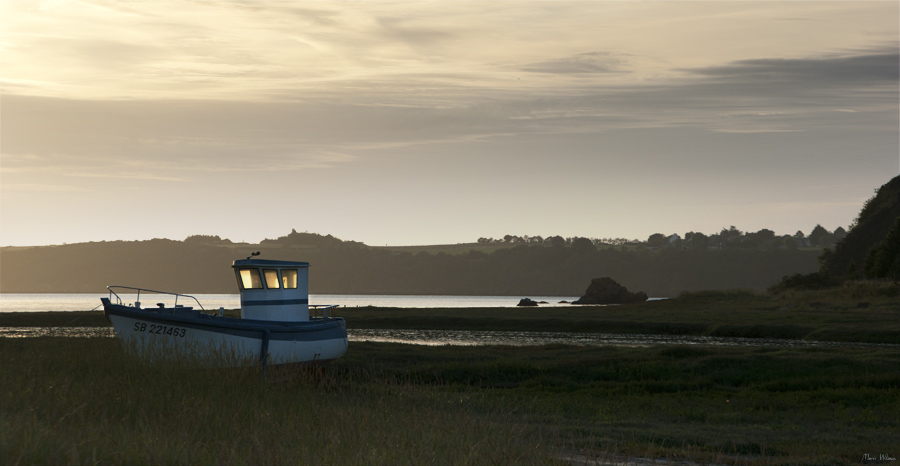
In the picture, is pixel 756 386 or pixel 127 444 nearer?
pixel 127 444

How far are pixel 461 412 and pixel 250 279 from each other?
557 inches

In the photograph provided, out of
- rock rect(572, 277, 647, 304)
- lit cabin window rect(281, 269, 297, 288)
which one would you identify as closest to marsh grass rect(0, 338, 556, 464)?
lit cabin window rect(281, 269, 297, 288)

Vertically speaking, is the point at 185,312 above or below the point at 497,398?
above

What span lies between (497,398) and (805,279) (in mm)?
73249

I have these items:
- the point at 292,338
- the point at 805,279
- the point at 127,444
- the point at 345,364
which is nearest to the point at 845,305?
the point at 805,279

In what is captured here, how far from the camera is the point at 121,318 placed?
80.1 feet

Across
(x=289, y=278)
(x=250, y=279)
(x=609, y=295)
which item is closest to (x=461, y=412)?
(x=289, y=278)

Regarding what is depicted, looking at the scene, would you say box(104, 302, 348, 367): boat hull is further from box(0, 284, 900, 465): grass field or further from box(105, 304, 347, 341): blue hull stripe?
box(0, 284, 900, 465): grass field

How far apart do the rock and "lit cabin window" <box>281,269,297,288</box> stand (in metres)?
97.5

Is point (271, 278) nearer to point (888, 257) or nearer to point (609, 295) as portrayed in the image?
point (888, 257)

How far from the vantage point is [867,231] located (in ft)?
321

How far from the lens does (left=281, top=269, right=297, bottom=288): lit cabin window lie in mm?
28031

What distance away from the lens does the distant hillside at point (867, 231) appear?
316 feet

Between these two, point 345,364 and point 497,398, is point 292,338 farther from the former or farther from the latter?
point 497,398
